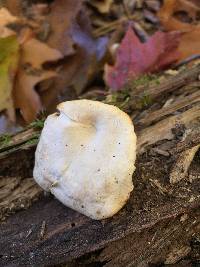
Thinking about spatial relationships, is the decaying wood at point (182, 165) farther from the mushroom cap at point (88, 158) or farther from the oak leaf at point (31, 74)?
the oak leaf at point (31, 74)

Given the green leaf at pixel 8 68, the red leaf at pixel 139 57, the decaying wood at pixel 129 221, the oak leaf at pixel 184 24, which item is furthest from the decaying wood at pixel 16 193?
the oak leaf at pixel 184 24

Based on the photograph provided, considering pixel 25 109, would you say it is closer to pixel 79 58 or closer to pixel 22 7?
pixel 79 58

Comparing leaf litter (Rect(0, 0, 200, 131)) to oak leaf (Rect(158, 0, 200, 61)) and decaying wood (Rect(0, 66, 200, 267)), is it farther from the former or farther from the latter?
decaying wood (Rect(0, 66, 200, 267))

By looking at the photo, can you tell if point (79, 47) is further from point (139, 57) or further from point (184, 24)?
point (184, 24)

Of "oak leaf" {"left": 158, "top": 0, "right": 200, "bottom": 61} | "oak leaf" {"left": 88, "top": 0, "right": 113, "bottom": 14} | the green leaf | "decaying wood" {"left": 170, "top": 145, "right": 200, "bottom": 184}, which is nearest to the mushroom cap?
"decaying wood" {"left": 170, "top": 145, "right": 200, "bottom": 184}

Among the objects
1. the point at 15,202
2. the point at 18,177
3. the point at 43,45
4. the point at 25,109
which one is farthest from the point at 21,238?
the point at 43,45
